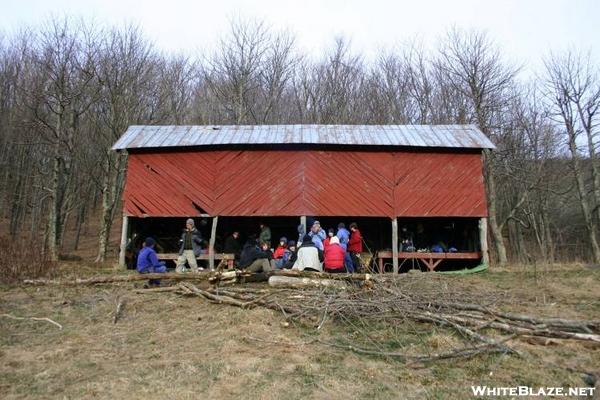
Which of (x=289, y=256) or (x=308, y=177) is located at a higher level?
(x=308, y=177)

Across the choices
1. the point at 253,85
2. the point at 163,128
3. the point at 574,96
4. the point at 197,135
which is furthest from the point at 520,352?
the point at 253,85

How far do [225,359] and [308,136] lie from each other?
1099 centimetres

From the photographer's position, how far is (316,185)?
15719 millimetres

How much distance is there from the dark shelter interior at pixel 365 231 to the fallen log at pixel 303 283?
25.2 ft

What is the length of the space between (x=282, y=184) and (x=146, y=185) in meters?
4.84

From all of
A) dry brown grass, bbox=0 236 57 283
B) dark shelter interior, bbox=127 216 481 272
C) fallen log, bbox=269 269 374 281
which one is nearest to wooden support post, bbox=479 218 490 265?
dark shelter interior, bbox=127 216 481 272

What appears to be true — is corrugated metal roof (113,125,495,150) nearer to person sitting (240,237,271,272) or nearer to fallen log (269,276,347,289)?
person sitting (240,237,271,272)

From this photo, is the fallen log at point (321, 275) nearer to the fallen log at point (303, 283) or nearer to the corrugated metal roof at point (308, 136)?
the fallen log at point (303, 283)

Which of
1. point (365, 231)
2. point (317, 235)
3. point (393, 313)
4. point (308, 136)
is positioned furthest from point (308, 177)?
point (393, 313)

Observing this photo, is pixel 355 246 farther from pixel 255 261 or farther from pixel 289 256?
pixel 255 261

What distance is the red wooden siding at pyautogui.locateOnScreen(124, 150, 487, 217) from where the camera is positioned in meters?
15.7

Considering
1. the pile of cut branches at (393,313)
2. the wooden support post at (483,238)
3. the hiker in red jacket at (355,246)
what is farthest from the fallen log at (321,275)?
the wooden support post at (483,238)

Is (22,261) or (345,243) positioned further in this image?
(345,243)

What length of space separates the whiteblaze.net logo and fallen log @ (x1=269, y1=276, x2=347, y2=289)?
4087 millimetres
